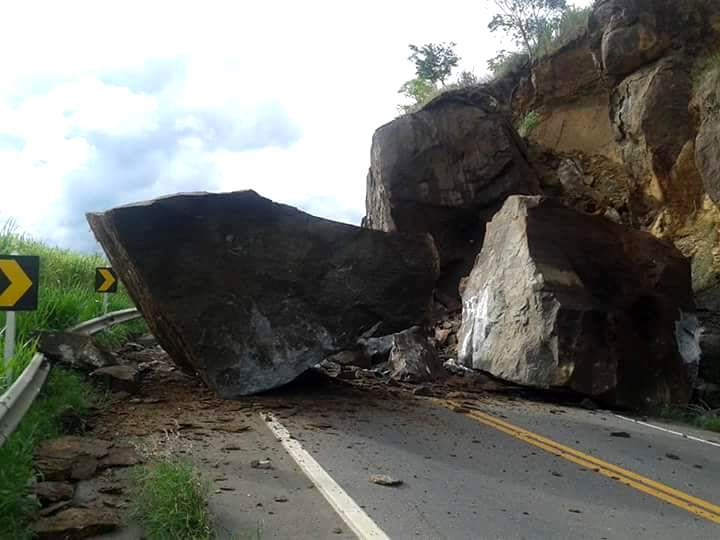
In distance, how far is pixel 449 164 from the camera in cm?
2095

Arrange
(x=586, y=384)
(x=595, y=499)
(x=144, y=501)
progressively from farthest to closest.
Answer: (x=586, y=384) < (x=595, y=499) < (x=144, y=501)

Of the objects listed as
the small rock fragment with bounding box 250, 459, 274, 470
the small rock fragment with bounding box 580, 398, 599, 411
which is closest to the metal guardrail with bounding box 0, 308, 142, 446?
the small rock fragment with bounding box 250, 459, 274, 470

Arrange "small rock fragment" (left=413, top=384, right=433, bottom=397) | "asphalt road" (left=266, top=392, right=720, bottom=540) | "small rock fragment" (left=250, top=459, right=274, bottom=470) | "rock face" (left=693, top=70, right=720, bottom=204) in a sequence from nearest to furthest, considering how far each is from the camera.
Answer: "asphalt road" (left=266, top=392, right=720, bottom=540) < "small rock fragment" (left=250, top=459, right=274, bottom=470) < "small rock fragment" (left=413, top=384, right=433, bottom=397) < "rock face" (left=693, top=70, right=720, bottom=204)

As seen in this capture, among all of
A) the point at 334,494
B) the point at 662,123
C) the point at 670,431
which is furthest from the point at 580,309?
the point at 334,494

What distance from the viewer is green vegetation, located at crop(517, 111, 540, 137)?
22016 millimetres

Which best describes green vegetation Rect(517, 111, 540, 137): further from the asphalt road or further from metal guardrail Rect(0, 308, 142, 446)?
metal guardrail Rect(0, 308, 142, 446)

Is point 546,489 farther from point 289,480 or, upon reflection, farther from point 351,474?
point 289,480

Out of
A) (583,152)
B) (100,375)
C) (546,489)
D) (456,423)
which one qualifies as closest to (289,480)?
(546,489)

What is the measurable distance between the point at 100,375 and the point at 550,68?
54.8 feet

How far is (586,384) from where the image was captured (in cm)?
Result: 1134

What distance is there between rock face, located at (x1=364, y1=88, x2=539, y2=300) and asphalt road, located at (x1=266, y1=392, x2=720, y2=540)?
468 inches

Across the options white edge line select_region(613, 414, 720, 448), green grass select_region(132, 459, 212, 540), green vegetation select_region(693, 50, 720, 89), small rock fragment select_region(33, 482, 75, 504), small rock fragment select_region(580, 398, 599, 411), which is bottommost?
small rock fragment select_region(33, 482, 75, 504)

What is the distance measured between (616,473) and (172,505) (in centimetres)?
394

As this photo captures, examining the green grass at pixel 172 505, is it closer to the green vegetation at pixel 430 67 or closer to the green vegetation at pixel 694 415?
the green vegetation at pixel 694 415
